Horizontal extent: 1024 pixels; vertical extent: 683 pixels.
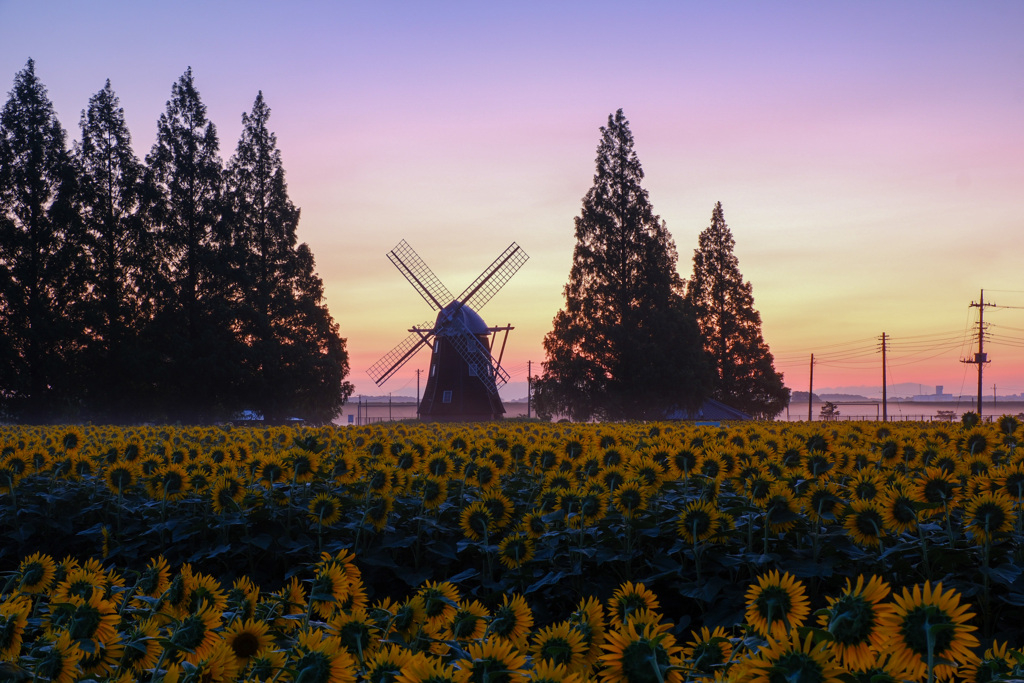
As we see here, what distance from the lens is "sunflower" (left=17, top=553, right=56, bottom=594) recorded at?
296cm

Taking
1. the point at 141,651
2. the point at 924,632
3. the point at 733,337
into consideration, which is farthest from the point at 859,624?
the point at 733,337

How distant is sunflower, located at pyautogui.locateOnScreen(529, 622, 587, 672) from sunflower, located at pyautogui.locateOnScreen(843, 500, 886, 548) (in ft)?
8.53

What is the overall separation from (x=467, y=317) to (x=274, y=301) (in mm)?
10776

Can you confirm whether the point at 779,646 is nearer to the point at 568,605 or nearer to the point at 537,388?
the point at 568,605

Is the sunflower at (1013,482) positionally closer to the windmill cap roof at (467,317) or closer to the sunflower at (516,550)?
the sunflower at (516,550)

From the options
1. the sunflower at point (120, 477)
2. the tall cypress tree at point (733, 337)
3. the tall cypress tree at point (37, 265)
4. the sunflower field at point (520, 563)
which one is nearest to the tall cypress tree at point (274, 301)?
the tall cypress tree at point (37, 265)

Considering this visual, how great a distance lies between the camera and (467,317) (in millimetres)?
43625

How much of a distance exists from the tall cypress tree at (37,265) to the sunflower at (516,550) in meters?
33.4

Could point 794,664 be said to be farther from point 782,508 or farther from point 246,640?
point 782,508

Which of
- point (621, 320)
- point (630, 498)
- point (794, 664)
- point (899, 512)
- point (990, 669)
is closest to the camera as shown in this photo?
point (794, 664)

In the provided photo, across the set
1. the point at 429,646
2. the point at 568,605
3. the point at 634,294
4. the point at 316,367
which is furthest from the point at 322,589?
the point at 634,294

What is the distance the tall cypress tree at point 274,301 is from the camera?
117 ft

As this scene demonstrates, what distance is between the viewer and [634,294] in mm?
39625

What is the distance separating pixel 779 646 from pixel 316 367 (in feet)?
118
